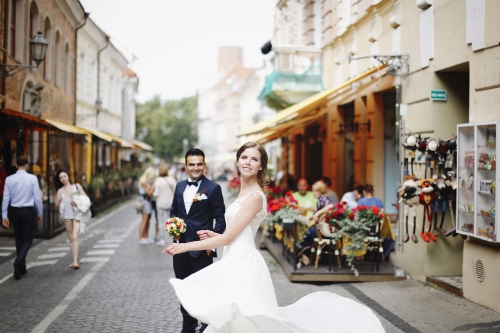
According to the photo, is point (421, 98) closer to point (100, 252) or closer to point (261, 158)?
point (261, 158)

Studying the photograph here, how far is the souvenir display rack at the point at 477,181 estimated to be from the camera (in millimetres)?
7805

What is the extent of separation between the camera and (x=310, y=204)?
1248 centimetres

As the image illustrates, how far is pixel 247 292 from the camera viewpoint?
15.0 feet

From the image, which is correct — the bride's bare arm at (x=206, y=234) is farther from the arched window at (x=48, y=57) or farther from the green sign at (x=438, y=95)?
the arched window at (x=48, y=57)

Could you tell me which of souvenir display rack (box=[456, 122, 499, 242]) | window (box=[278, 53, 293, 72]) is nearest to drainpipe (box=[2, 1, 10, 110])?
window (box=[278, 53, 293, 72])

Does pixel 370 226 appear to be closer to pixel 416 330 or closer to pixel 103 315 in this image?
pixel 416 330

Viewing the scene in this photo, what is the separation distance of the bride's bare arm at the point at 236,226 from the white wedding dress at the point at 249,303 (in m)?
0.08

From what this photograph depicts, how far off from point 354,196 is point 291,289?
3.44 m

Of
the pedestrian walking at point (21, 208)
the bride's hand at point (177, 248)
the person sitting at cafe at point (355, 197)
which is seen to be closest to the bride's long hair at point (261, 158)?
the bride's hand at point (177, 248)

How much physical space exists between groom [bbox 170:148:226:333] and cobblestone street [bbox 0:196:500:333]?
1.22m

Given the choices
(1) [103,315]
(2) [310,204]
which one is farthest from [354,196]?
(1) [103,315]

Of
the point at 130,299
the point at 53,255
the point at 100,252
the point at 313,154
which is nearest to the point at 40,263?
the point at 53,255

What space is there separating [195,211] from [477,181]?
4.11 metres

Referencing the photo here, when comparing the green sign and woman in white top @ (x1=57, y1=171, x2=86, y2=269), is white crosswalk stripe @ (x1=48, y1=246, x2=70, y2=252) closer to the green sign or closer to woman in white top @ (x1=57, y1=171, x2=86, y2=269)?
woman in white top @ (x1=57, y1=171, x2=86, y2=269)
